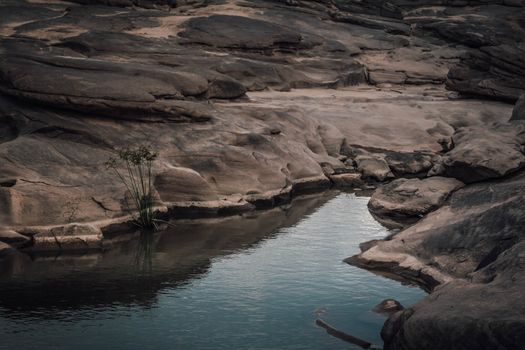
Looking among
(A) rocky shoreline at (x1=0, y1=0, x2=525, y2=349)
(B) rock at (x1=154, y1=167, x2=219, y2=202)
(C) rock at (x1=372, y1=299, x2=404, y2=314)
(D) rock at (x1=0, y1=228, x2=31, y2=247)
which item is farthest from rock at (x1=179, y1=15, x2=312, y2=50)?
(C) rock at (x1=372, y1=299, x2=404, y2=314)

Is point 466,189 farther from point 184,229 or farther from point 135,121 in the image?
point 135,121

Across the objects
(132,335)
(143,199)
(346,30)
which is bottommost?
(132,335)

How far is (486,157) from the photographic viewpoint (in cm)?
3119

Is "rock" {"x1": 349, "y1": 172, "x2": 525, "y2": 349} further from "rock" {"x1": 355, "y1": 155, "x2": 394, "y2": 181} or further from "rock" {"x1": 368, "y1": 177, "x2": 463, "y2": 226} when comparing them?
"rock" {"x1": 355, "y1": 155, "x2": 394, "y2": 181}

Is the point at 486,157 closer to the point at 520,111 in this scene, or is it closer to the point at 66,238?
the point at 520,111

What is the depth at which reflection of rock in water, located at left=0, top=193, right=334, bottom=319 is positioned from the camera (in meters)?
23.6

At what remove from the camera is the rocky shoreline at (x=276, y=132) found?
79.7 feet

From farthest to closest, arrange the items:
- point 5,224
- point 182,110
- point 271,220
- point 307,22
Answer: point 307,22, point 182,110, point 271,220, point 5,224

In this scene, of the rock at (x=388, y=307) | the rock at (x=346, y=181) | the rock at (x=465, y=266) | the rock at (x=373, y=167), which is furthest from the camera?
the rock at (x=373, y=167)

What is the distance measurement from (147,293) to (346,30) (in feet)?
153

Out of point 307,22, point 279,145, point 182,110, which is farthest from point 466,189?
point 307,22

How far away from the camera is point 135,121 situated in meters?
35.2

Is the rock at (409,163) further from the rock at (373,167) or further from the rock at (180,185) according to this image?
the rock at (180,185)

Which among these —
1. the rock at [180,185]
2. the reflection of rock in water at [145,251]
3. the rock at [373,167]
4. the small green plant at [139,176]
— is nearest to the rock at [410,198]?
the rock at [373,167]
